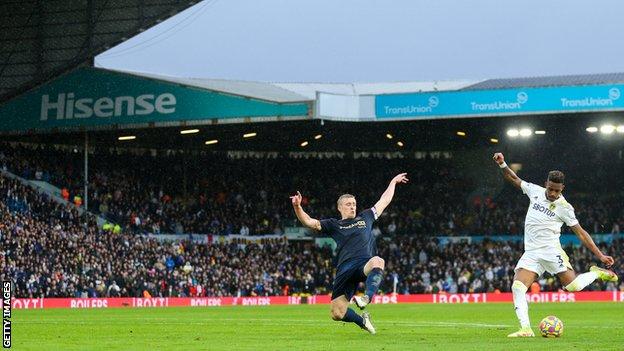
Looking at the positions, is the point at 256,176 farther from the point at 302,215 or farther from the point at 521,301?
the point at 521,301

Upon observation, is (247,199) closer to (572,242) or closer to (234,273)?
(234,273)

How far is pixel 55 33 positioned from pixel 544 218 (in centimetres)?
4266

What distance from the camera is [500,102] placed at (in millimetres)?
51500

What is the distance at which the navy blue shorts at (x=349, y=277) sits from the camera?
55.4 feet

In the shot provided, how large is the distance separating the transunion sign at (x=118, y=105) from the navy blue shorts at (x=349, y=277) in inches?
1343

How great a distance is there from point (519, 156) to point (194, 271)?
22.6m

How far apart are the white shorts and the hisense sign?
37441mm

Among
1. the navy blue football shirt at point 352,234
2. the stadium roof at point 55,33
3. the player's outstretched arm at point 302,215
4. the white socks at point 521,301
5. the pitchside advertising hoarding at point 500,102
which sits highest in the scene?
the stadium roof at point 55,33

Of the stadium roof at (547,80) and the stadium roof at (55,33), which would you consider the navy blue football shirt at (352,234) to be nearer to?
the stadium roof at (55,33)

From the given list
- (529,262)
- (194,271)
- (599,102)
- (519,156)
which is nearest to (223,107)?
(194,271)

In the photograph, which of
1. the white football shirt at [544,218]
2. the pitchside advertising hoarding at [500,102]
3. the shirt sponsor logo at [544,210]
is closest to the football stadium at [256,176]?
the pitchside advertising hoarding at [500,102]

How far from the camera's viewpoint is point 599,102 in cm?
5016

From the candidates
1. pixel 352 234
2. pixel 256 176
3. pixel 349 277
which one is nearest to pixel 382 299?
pixel 256 176

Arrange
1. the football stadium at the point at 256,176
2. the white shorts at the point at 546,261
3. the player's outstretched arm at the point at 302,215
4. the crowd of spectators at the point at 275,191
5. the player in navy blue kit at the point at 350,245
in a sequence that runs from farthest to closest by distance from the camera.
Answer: the crowd of spectators at the point at 275,191 < the football stadium at the point at 256,176 < the player in navy blue kit at the point at 350,245 < the white shorts at the point at 546,261 < the player's outstretched arm at the point at 302,215
